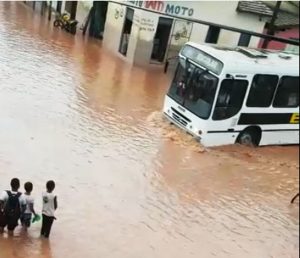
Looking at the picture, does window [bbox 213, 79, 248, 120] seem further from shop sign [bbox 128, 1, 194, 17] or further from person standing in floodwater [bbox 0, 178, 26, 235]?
person standing in floodwater [bbox 0, 178, 26, 235]

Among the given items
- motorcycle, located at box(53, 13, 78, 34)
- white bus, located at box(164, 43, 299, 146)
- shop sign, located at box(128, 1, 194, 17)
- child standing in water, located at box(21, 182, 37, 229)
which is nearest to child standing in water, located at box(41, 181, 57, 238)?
child standing in water, located at box(21, 182, 37, 229)

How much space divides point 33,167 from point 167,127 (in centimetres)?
369

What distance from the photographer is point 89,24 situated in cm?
1738

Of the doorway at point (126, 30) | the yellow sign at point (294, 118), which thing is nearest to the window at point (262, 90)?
the yellow sign at point (294, 118)

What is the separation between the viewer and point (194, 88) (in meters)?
9.82

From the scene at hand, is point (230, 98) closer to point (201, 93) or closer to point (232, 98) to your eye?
point (232, 98)

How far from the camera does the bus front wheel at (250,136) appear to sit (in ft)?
31.9

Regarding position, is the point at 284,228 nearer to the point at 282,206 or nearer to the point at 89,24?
the point at 282,206

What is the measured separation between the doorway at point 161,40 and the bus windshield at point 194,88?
166 centimetres

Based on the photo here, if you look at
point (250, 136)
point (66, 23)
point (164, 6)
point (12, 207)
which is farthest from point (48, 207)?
point (66, 23)

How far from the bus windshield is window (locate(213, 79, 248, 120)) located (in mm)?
142

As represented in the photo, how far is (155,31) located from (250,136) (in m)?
3.72

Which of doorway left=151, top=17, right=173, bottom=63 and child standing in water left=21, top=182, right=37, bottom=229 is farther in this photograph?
doorway left=151, top=17, right=173, bottom=63

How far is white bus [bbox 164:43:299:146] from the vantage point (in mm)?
8891
